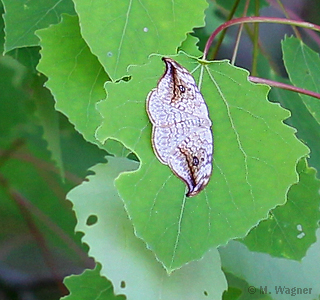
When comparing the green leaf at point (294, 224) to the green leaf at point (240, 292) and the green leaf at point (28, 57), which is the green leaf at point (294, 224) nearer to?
the green leaf at point (240, 292)

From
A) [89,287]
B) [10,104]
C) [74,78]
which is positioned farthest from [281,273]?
[10,104]

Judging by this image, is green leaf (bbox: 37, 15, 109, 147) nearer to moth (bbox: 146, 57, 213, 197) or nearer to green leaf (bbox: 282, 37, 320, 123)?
moth (bbox: 146, 57, 213, 197)

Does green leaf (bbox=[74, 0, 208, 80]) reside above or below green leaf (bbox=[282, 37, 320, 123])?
above

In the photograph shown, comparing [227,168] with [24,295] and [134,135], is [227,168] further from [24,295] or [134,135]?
[24,295]

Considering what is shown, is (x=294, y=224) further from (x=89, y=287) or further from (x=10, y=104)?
(x=10, y=104)

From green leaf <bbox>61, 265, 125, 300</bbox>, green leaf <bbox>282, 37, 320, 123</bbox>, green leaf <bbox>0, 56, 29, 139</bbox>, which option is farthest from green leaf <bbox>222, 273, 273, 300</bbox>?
green leaf <bbox>0, 56, 29, 139</bbox>

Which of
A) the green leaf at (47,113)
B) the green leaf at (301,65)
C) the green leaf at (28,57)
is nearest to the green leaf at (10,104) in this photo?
the green leaf at (47,113)
